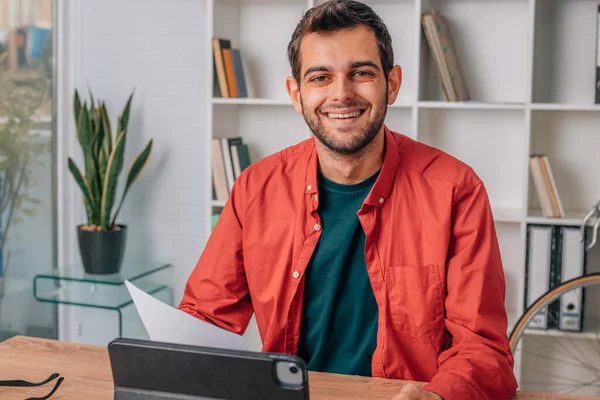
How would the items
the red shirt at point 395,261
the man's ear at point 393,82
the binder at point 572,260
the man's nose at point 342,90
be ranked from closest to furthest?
1. the red shirt at point 395,261
2. the man's nose at point 342,90
3. the man's ear at point 393,82
4. the binder at point 572,260

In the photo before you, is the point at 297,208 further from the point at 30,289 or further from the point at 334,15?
the point at 30,289

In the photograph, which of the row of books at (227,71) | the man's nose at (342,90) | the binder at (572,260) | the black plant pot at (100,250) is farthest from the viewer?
the black plant pot at (100,250)

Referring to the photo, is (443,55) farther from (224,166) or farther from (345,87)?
(345,87)

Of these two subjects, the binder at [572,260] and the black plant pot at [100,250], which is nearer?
the binder at [572,260]

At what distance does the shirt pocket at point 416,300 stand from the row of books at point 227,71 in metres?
1.70

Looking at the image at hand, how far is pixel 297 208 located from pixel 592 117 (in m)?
1.71

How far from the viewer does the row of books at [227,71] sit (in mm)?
3283

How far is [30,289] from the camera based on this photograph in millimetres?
3807

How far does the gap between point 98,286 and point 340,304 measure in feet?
6.42

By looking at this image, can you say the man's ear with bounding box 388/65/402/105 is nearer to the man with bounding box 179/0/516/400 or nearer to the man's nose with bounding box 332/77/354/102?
the man with bounding box 179/0/516/400

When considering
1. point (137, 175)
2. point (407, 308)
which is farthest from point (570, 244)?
point (137, 175)

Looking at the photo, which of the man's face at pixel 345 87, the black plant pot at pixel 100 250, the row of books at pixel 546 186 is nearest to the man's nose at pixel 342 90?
the man's face at pixel 345 87

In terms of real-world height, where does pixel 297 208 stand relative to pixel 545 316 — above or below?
above

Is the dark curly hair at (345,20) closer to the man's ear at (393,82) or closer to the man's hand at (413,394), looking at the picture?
the man's ear at (393,82)
